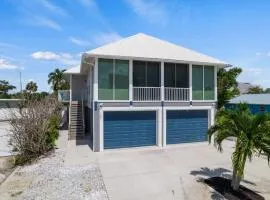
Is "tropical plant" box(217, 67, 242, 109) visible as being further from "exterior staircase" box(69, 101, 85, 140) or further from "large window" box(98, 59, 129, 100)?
"exterior staircase" box(69, 101, 85, 140)

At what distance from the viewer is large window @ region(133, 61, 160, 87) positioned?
1697cm

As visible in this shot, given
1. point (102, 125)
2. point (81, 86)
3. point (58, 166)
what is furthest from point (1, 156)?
point (81, 86)

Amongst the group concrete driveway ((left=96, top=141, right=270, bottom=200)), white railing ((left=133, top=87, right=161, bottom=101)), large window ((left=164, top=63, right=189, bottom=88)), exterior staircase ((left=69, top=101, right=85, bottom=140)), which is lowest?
concrete driveway ((left=96, top=141, right=270, bottom=200))

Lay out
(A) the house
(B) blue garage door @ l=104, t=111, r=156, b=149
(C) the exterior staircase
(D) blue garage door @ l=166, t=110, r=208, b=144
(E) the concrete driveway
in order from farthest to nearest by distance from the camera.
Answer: (C) the exterior staircase, (D) blue garage door @ l=166, t=110, r=208, b=144, (B) blue garage door @ l=104, t=111, r=156, b=149, (A) the house, (E) the concrete driveway

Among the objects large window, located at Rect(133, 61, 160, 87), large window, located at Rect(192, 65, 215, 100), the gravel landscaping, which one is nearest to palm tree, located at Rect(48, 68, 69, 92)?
large window, located at Rect(133, 61, 160, 87)

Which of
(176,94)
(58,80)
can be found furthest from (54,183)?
(58,80)

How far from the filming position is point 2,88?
58.7 meters

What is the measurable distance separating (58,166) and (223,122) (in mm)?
8379

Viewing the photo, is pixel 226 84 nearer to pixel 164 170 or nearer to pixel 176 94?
pixel 176 94

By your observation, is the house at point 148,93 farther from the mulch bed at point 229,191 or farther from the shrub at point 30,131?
→ the mulch bed at point 229,191

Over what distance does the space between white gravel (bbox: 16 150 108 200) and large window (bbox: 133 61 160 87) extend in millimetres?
7296

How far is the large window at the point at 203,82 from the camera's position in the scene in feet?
57.4

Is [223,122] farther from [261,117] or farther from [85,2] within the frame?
[85,2]

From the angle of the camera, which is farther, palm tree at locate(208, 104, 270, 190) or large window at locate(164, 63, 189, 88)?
large window at locate(164, 63, 189, 88)
